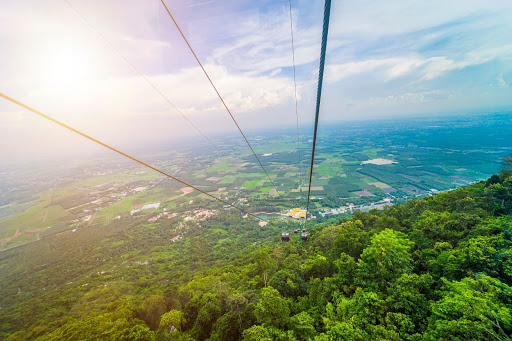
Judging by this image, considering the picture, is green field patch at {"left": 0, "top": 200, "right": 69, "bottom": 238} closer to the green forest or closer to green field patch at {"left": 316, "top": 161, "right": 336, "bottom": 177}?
the green forest

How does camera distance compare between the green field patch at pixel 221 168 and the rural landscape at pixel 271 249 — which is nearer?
the rural landscape at pixel 271 249

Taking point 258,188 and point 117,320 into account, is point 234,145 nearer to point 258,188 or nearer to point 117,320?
point 258,188

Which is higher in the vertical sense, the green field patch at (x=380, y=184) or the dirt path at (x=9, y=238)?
the green field patch at (x=380, y=184)

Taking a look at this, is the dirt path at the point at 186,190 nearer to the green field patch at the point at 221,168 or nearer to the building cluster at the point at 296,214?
the green field patch at the point at 221,168

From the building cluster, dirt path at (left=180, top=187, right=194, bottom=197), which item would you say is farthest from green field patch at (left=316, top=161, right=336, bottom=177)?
dirt path at (left=180, top=187, right=194, bottom=197)

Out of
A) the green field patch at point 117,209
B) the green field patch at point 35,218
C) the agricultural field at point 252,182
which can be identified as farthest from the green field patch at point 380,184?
the green field patch at point 35,218

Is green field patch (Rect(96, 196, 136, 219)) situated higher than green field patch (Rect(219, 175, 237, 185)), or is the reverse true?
green field patch (Rect(219, 175, 237, 185))

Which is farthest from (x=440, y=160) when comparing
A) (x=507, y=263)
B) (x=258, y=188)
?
(x=507, y=263)

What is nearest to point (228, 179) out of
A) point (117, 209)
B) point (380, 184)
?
point (117, 209)
